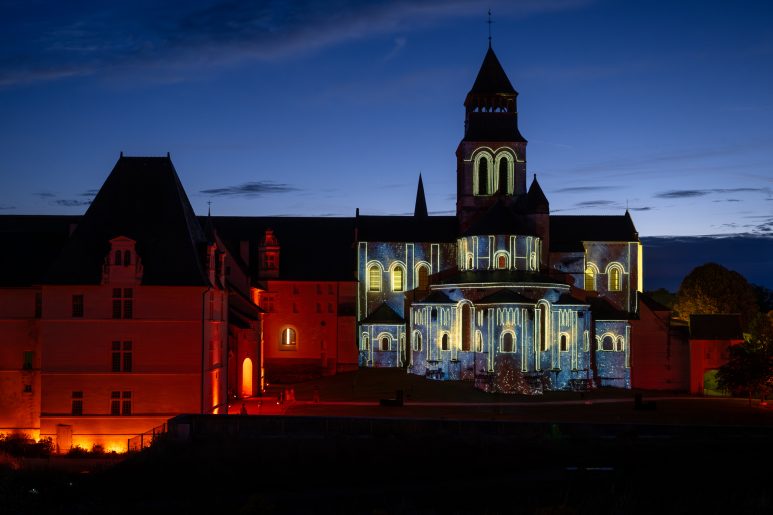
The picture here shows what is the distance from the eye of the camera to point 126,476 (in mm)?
38062

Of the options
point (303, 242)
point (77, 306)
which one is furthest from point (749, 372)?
point (77, 306)

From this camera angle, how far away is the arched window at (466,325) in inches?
2924

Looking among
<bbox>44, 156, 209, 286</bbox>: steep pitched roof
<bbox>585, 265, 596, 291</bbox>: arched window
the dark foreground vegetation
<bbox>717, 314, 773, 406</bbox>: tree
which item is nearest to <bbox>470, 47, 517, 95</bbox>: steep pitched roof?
<bbox>585, 265, 596, 291</bbox>: arched window

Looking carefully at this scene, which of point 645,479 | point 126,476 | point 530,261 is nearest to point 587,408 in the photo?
point 530,261

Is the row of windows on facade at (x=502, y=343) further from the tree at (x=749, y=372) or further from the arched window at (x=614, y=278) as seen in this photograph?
the tree at (x=749, y=372)

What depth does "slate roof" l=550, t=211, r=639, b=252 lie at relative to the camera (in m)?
83.1

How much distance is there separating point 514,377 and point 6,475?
4229 cm

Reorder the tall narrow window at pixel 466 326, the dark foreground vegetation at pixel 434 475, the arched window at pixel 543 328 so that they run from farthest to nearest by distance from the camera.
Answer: the tall narrow window at pixel 466 326 < the arched window at pixel 543 328 < the dark foreground vegetation at pixel 434 475

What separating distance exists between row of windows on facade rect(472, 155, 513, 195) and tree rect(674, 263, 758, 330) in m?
25.9

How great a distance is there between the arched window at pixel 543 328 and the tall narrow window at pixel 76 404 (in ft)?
115

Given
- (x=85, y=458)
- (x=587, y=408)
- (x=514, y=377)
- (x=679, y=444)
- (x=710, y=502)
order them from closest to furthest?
(x=710, y=502), (x=679, y=444), (x=85, y=458), (x=587, y=408), (x=514, y=377)

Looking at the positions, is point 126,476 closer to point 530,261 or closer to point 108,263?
point 108,263

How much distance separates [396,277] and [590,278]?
16.5 meters

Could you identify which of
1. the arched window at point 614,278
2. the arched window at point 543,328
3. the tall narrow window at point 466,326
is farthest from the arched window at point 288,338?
the arched window at point 614,278
